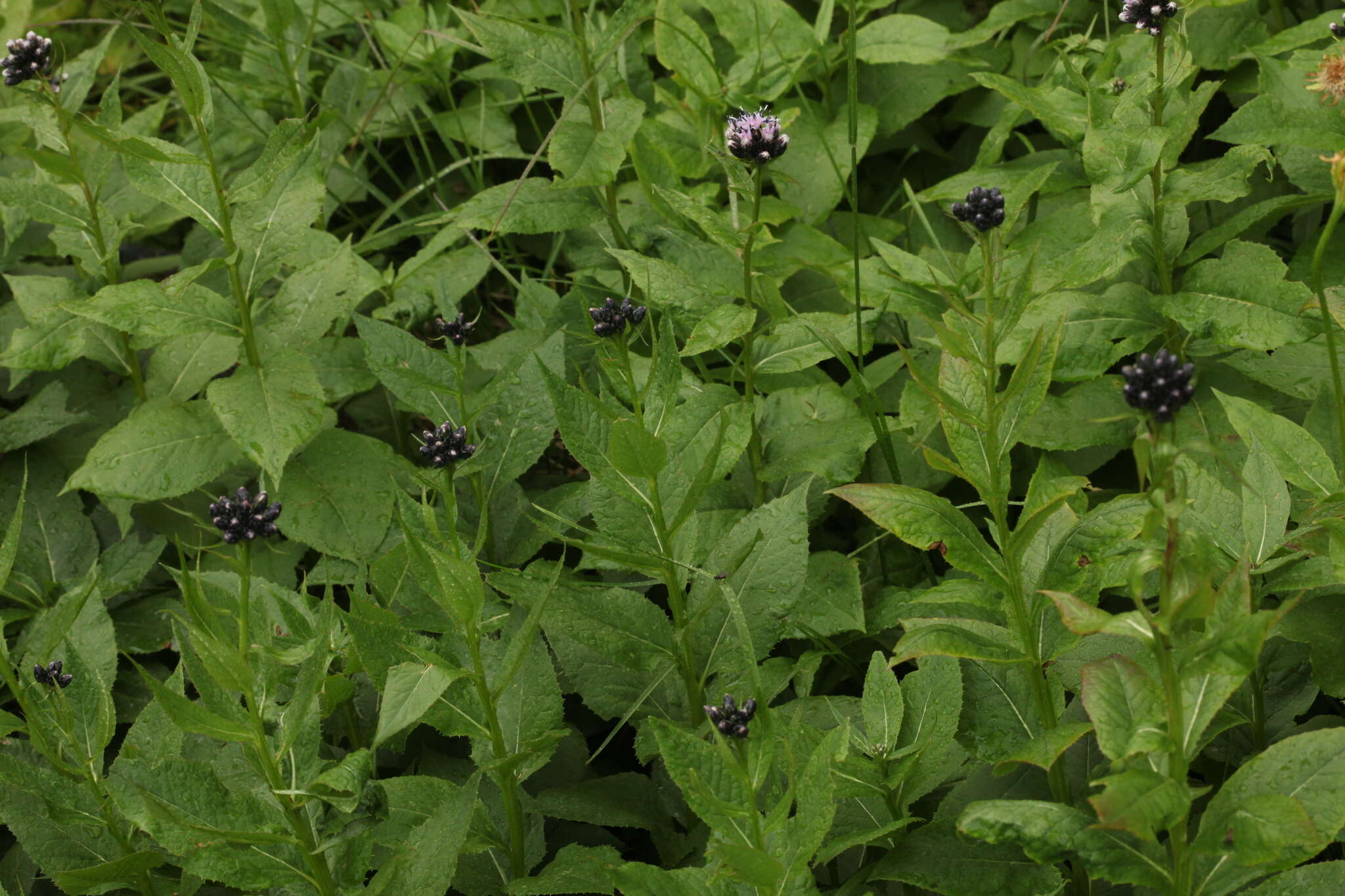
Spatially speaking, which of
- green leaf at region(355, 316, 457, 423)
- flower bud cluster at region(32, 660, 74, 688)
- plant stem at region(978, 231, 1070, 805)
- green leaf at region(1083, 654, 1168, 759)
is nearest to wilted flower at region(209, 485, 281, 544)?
flower bud cluster at region(32, 660, 74, 688)

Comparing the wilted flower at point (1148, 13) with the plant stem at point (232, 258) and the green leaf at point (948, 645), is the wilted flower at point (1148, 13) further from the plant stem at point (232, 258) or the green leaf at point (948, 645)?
the plant stem at point (232, 258)

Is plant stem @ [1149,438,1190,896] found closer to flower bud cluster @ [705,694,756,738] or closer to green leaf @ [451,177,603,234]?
flower bud cluster @ [705,694,756,738]

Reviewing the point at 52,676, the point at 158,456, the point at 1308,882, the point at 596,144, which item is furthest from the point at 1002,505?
the point at 158,456

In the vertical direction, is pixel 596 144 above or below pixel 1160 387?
below

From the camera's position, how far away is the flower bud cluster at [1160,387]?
106 centimetres

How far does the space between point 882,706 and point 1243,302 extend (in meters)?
1.00

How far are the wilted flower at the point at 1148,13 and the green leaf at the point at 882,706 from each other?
41.8 inches

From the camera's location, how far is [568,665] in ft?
6.16

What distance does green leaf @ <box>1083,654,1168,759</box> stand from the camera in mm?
1259

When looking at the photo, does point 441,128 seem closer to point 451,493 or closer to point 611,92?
point 611,92

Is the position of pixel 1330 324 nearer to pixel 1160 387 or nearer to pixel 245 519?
pixel 1160 387

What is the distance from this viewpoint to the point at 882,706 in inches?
63.0

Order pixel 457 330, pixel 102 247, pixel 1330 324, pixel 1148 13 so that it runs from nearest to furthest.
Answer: pixel 1330 324
pixel 1148 13
pixel 457 330
pixel 102 247

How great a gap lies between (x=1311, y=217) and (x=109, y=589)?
8.69 feet
